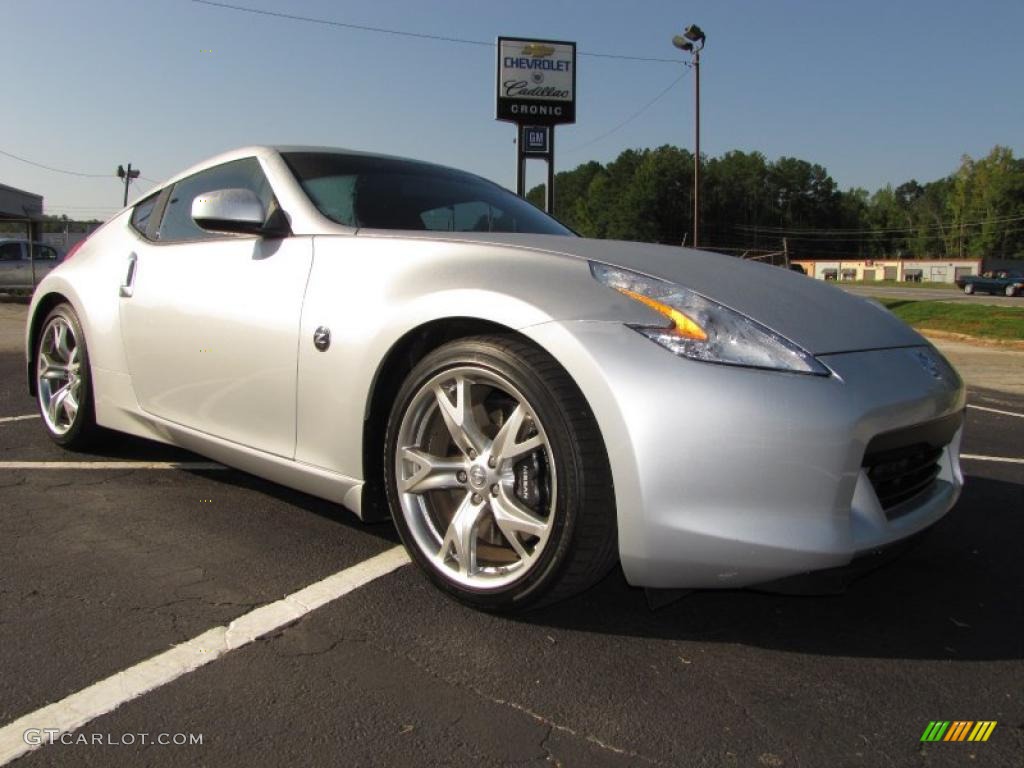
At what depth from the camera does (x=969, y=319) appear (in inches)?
684

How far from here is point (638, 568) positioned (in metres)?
2.05

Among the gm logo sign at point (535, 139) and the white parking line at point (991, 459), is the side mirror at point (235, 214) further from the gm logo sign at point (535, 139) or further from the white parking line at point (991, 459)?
the gm logo sign at point (535, 139)

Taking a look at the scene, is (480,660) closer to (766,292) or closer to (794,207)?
(766,292)

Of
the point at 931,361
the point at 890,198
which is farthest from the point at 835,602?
the point at 890,198

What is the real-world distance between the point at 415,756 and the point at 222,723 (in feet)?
1.49

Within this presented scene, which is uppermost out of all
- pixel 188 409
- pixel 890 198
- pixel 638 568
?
pixel 890 198

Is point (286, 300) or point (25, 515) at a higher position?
point (286, 300)

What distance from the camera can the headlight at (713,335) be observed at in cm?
202

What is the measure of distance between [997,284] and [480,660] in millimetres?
56266

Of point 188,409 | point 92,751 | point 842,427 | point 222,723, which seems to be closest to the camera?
point 92,751

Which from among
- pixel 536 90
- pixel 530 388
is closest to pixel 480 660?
pixel 530 388

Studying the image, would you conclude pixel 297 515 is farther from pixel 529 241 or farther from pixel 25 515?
pixel 529 241

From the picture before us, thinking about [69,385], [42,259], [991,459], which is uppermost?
[42,259]

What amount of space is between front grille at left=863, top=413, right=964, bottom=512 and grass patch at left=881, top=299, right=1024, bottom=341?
13.5 meters
